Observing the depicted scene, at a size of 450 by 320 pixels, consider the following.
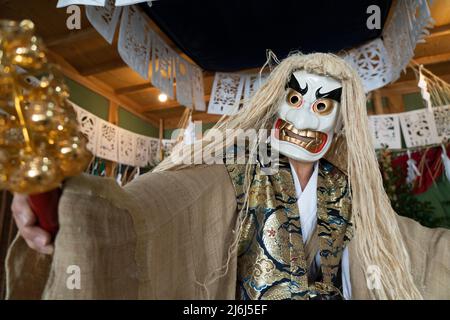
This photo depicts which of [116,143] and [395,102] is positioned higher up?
[395,102]

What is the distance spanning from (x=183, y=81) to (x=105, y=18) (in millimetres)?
543

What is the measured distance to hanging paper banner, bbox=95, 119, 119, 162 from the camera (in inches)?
105

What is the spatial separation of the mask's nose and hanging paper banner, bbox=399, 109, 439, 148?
5.46ft

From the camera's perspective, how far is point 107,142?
273cm

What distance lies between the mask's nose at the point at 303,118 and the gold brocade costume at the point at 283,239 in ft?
0.40

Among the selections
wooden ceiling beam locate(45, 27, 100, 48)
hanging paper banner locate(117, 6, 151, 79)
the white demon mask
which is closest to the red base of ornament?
the white demon mask

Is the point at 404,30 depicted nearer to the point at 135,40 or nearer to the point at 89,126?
the point at 135,40

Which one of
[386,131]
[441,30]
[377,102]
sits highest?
Result: [441,30]

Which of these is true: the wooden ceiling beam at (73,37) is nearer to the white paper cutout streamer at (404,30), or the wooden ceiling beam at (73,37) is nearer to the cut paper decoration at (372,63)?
the cut paper decoration at (372,63)

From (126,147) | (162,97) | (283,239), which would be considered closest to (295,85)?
(283,239)


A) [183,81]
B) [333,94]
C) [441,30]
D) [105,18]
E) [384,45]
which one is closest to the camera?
[333,94]

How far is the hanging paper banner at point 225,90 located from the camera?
1746 millimetres

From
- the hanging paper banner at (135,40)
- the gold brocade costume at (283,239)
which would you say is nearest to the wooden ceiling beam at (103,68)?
the hanging paper banner at (135,40)
